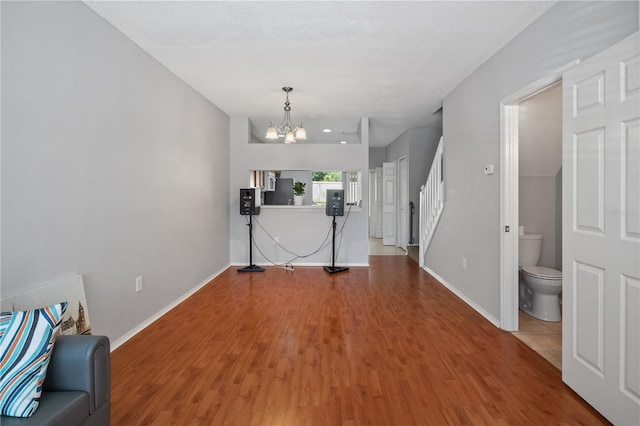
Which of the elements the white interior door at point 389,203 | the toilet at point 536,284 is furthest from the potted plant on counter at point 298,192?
the toilet at point 536,284

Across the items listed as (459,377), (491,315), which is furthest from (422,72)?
(459,377)

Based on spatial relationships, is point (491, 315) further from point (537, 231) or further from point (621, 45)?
point (621, 45)

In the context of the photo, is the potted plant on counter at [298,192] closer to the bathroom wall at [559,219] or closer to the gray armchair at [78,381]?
the bathroom wall at [559,219]

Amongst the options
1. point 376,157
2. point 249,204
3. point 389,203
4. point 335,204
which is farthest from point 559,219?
point 376,157

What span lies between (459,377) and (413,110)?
3.97 m

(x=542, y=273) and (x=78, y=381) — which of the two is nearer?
(x=78, y=381)

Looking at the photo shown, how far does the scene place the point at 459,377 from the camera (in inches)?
81.1

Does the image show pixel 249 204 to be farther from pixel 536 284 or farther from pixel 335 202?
pixel 536 284

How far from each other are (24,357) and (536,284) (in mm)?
3683

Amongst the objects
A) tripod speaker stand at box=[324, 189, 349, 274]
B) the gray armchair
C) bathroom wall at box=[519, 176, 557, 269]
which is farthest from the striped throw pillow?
bathroom wall at box=[519, 176, 557, 269]

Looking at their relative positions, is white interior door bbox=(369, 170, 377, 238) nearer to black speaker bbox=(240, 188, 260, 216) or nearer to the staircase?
the staircase

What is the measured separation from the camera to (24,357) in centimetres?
119

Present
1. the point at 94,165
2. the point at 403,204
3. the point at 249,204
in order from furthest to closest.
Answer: the point at 403,204 < the point at 249,204 < the point at 94,165

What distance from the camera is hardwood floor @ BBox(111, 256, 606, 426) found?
1.72 m
